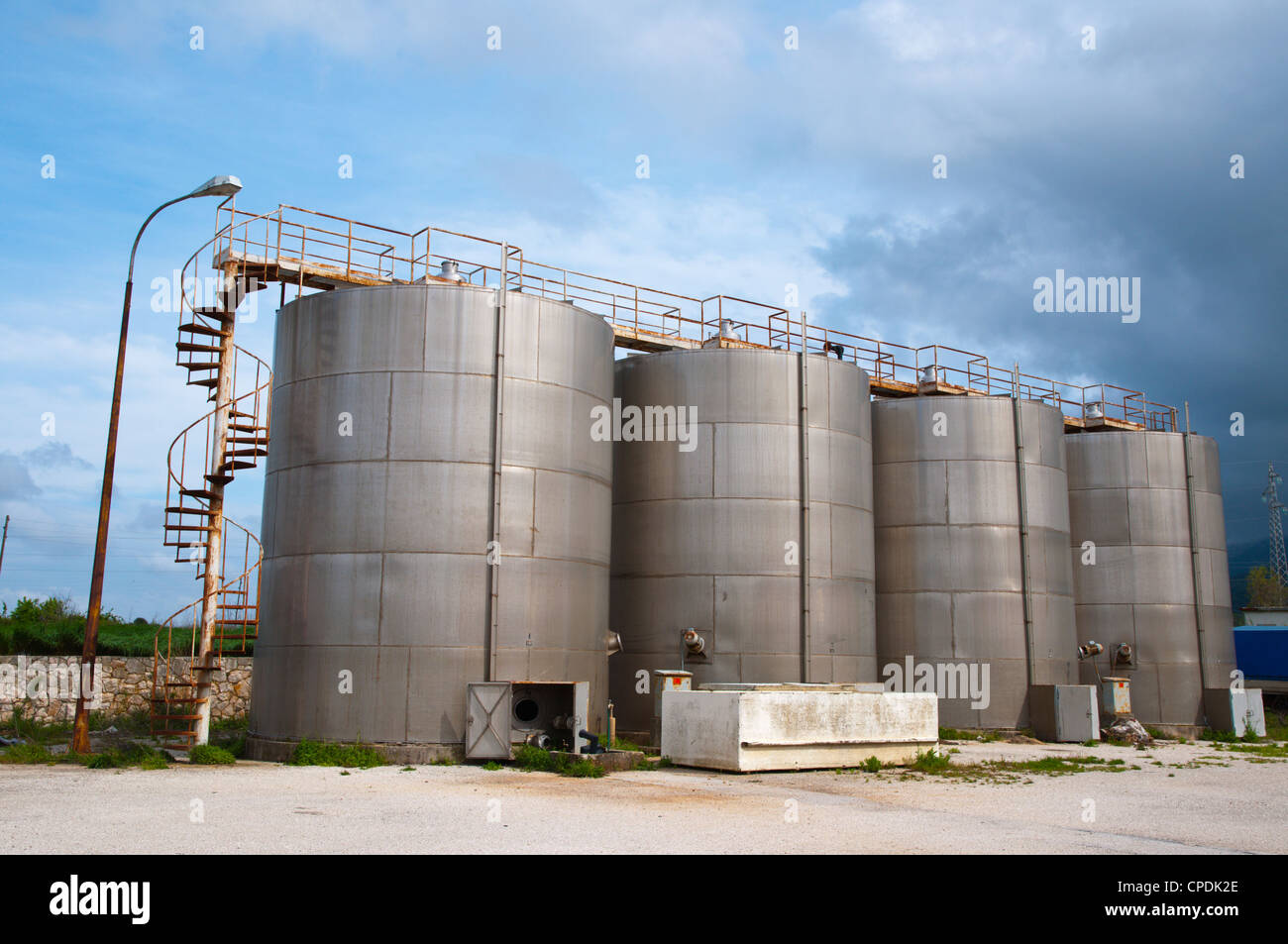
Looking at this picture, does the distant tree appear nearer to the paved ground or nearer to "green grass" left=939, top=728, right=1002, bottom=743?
"green grass" left=939, top=728, right=1002, bottom=743

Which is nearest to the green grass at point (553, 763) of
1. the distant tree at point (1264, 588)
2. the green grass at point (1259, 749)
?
the green grass at point (1259, 749)

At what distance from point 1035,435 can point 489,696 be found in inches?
818

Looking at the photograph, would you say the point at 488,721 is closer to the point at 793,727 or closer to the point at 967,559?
the point at 793,727

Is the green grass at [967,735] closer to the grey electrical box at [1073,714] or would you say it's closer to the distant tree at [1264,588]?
the grey electrical box at [1073,714]

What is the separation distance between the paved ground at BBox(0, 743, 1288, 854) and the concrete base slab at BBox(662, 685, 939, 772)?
511mm

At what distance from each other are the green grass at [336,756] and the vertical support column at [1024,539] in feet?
65.1

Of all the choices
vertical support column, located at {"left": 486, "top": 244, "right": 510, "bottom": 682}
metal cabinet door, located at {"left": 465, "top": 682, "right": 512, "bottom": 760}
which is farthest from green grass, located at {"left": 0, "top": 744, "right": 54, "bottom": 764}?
vertical support column, located at {"left": 486, "top": 244, "right": 510, "bottom": 682}

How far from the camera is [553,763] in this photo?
20.1 meters

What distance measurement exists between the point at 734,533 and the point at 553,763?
8961 millimetres

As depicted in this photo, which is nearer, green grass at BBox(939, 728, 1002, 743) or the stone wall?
the stone wall

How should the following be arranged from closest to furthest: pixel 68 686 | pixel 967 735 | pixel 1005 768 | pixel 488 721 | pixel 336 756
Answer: pixel 336 756 < pixel 488 721 < pixel 1005 768 < pixel 68 686 < pixel 967 735

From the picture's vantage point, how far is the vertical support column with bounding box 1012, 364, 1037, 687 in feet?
105

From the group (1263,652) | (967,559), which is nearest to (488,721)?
(967,559)
